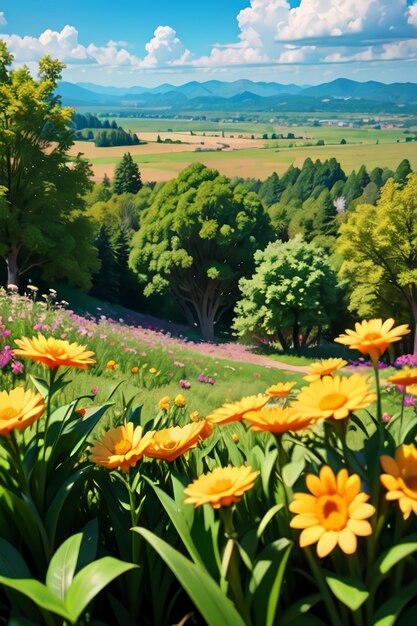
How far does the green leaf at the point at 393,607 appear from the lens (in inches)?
46.6

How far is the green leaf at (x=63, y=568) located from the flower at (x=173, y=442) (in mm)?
313

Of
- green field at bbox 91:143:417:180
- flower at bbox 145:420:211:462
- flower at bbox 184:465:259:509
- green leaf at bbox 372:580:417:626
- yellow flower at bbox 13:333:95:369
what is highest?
green field at bbox 91:143:417:180

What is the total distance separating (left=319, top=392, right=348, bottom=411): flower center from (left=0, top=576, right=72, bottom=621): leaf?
69 cm

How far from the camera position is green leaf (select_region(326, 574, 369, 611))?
1.12 metres

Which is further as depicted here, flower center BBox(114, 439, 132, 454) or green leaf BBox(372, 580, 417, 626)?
flower center BBox(114, 439, 132, 454)

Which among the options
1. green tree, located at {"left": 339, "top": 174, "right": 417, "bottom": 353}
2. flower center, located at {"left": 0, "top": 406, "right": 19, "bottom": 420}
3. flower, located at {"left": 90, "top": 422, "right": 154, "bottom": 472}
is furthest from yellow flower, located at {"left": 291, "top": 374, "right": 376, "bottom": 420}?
green tree, located at {"left": 339, "top": 174, "right": 417, "bottom": 353}

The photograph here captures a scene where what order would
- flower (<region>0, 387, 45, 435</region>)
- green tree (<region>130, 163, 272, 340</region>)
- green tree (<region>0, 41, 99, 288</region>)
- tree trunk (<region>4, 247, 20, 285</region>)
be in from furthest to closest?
green tree (<region>130, 163, 272, 340</region>), tree trunk (<region>4, 247, 20, 285</region>), green tree (<region>0, 41, 99, 288</region>), flower (<region>0, 387, 45, 435</region>)

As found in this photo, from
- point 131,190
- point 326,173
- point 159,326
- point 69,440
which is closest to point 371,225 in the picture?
point 159,326

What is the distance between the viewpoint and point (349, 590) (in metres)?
1.18

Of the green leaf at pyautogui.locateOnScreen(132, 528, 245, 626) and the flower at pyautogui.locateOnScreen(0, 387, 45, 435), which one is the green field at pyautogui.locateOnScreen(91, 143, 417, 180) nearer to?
the flower at pyautogui.locateOnScreen(0, 387, 45, 435)

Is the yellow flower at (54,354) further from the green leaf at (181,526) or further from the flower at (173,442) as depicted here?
the green leaf at (181,526)

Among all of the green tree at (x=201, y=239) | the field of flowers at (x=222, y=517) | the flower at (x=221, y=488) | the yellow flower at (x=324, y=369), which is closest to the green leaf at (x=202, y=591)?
the field of flowers at (x=222, y=517)

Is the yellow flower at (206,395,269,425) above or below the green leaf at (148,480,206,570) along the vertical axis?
above

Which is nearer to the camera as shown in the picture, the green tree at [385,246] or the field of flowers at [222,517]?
the field of flowers at [222,517]
